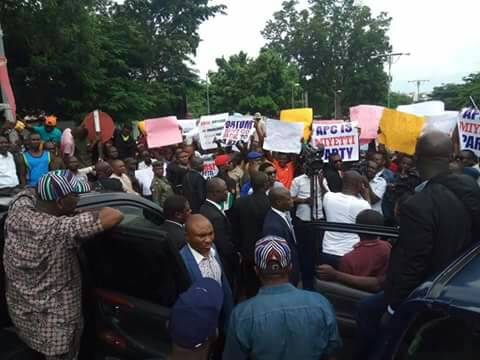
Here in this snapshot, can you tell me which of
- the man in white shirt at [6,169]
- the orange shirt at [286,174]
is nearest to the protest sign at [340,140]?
the orange shirt at [286,174]

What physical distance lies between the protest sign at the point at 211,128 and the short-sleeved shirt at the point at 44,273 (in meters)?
7.27

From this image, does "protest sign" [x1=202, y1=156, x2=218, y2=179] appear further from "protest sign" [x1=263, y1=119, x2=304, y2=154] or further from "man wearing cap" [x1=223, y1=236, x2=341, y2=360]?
"man wearing cap" [x1=223, y1=236, x2=341, y2=360]

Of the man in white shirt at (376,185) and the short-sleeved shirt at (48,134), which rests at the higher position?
the short-sleeved shirt at (48,134)

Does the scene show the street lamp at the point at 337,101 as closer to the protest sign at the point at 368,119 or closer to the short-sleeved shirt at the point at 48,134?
the protest sign at the point at 368,119

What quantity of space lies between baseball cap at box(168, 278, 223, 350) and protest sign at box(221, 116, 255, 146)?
7.15 meters

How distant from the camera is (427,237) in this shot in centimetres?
226

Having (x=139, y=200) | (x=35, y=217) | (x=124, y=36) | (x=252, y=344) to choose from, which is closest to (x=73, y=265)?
(x=35, y=217)

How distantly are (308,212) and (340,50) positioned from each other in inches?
1555

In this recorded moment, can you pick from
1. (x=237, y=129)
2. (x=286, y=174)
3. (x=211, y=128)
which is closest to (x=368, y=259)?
(x=286, y=174)

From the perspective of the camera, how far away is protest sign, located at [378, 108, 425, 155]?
27.8 feet

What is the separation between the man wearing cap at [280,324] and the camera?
6.98ft

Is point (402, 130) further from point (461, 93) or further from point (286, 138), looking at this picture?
point (461, 93)

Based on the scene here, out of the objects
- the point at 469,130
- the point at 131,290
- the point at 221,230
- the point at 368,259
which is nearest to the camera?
the point at 368,259

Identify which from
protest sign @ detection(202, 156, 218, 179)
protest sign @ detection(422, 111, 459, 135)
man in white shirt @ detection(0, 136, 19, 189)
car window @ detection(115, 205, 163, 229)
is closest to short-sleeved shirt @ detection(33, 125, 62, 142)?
man in white shirt @ detection(0, 136, 19, 189)
